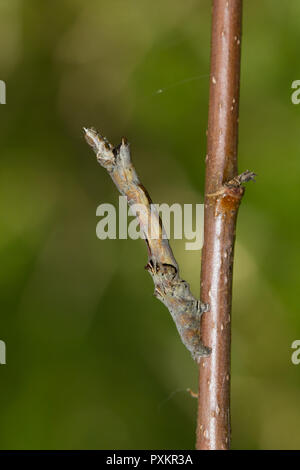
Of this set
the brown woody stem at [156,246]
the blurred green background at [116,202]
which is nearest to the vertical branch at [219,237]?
the brown woody stem at [156,246]

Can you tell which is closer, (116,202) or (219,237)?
(219,237)

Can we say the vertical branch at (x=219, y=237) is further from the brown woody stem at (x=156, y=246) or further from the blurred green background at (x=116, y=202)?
the blurred green background at (x=116, y=202)

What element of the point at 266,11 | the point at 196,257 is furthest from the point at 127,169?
the point at 266,11

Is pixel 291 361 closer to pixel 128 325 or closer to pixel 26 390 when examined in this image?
pixel 128 325

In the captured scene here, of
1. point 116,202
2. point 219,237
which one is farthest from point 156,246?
point 116,202

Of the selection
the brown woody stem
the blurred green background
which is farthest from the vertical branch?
the blurred green background

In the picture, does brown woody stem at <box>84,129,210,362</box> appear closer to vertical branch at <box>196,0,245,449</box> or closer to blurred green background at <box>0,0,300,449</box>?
vertical branch at <box>196,0,245,449</box>

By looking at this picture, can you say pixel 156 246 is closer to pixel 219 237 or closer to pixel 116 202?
pixel 219 237
